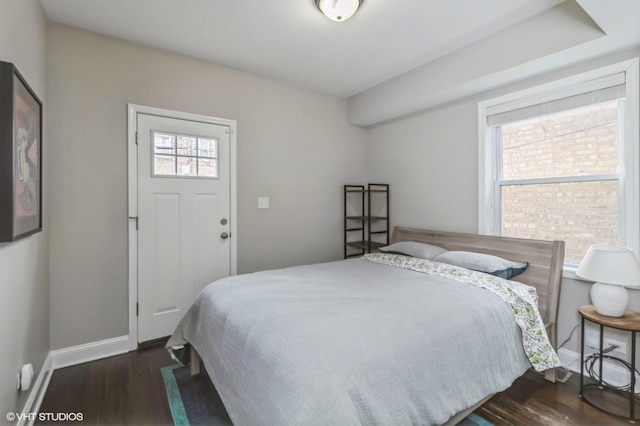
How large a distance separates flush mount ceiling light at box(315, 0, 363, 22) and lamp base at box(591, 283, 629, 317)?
2.36 m

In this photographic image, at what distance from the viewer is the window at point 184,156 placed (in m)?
2.60

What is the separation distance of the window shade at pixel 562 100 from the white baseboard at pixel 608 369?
6.00 ft

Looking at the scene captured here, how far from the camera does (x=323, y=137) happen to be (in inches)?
143

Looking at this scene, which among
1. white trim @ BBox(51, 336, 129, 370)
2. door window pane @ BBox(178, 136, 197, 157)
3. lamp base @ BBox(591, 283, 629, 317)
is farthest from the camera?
door window pane @ BBox(178, 136, 197, 157)

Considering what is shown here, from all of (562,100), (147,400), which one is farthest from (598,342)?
(147,400)

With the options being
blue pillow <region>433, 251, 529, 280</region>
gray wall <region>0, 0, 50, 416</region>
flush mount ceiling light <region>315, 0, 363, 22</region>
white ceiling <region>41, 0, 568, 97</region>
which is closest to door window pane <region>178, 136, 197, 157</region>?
white ceiling <region>41, 0, 568, 97</region>

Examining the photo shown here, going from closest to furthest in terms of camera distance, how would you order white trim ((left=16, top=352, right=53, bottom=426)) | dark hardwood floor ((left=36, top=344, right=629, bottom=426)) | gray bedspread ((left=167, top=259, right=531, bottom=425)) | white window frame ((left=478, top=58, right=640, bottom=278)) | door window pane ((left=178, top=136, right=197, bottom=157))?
gray bedspread ((left=167, top=259, right=531, bottom=425)) < white trim ((left=16, top=352, right=53, bottom=426)) < dark hardwood floor ((left=36, top=344, right=629, bottom=426)) < white window frame ((left=478, top=58, right=640, bottom=278)) < door window pane ((left=178, top=136, right=197, bottom=157))

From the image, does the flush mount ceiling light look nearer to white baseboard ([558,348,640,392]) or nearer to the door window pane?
the door window pane

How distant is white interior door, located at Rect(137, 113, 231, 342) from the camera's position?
255 centimetres

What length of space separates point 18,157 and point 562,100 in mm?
3424

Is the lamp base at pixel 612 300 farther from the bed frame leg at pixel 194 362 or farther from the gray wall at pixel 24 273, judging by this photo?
the gray wall at pixel 24 273

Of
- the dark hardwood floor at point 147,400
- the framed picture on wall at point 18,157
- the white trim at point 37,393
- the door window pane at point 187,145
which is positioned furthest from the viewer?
the door window pane at point 187,145

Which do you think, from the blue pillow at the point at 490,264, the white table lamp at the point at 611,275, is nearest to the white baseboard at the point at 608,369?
the white table lamp at the point at 611,275

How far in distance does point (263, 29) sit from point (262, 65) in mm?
633
